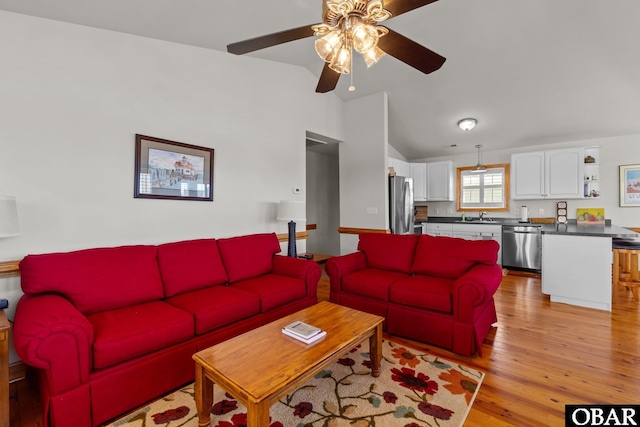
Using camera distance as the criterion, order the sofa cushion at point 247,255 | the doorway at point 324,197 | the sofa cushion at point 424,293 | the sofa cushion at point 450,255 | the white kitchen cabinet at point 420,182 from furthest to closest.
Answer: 1. the doorway at point 324,197
2. the white kitchen cabinet at point 420,182
3. the sofa cushion at point 247,255
4. the sofa cushion at point 450,255
5. the sofa cushion at point 424,293

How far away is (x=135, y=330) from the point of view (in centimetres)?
176

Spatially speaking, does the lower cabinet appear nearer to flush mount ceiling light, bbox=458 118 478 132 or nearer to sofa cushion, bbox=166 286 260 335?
flush mount ceiling light, bbox=458 118 478 132

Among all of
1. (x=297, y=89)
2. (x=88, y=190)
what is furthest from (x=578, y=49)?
(x=88, y=190)

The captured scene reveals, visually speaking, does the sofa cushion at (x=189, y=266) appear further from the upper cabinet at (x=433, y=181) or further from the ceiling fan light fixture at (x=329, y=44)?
the upper cabinet at (x=433, y=181)

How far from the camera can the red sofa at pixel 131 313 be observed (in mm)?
1493

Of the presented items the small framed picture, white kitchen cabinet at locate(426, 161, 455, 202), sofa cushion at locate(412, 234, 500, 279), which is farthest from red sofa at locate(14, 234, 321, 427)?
the small framed picture

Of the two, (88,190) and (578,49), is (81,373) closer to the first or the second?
(88,190)

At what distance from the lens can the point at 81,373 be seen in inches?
60.4

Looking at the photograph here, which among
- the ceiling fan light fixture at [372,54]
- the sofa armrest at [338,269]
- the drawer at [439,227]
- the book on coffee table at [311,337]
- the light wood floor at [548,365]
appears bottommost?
the light wood floor at [548,365]

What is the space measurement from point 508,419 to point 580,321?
2.08 meters

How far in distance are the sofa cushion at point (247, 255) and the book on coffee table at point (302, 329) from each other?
1.20 meters

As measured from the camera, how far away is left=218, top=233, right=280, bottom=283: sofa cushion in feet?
9.39

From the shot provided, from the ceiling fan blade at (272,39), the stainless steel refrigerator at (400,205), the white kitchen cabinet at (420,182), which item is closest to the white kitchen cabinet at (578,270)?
the stainless steel refrigerator at (400,205)

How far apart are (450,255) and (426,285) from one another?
18.8 inches
